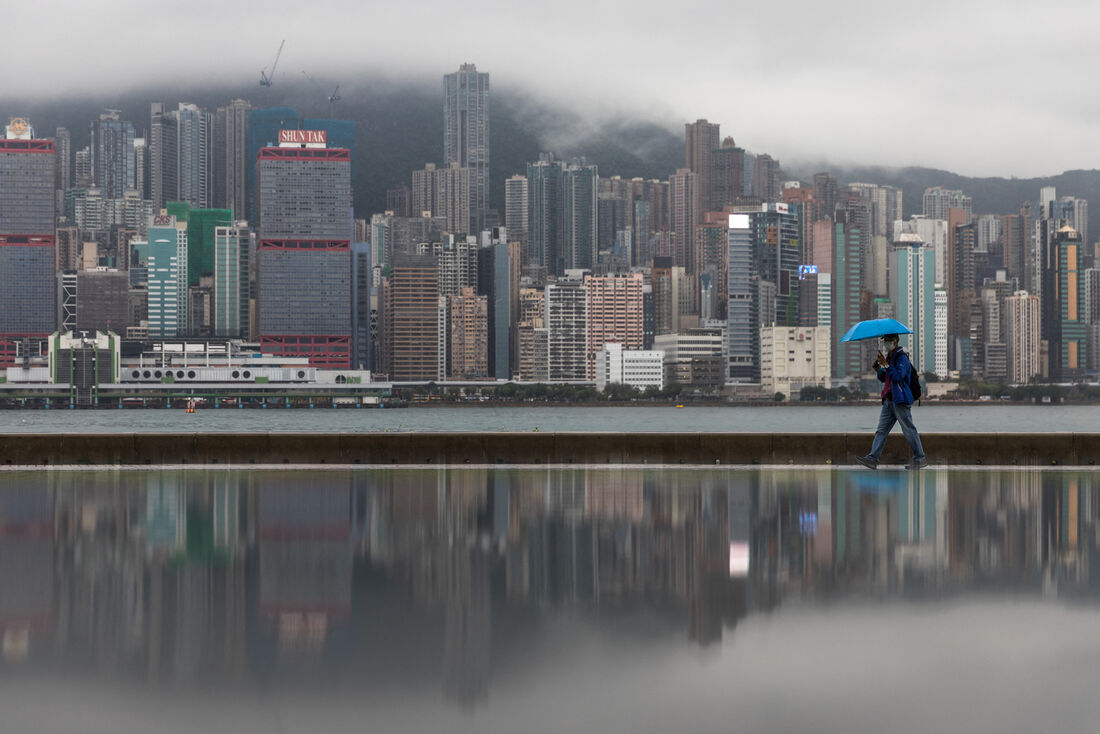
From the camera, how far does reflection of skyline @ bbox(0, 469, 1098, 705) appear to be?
608 centimetres

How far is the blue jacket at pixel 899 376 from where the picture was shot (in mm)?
15875

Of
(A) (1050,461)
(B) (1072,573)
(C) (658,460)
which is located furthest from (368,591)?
(A) (1050,461)

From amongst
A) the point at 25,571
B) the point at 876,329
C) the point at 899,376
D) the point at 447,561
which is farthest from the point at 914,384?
the point at 25,571

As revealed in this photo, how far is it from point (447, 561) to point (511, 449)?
32.8 feet

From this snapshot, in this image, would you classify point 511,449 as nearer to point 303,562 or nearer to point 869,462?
point 869,462

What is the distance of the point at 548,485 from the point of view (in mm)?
14891

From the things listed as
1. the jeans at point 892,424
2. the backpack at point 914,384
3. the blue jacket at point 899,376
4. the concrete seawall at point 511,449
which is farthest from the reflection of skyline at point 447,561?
the concrete seawall at point 511,449

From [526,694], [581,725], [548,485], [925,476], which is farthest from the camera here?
[925,476]

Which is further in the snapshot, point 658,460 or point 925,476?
point 658,460

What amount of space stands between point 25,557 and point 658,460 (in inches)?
430

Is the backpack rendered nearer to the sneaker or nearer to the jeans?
the jeans

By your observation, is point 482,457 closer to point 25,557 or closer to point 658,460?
point 658,460

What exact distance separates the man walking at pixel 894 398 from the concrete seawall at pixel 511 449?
1621 mm

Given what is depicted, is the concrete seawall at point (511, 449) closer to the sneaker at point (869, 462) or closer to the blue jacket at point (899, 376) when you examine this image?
the sneaker at point (869, 462)
